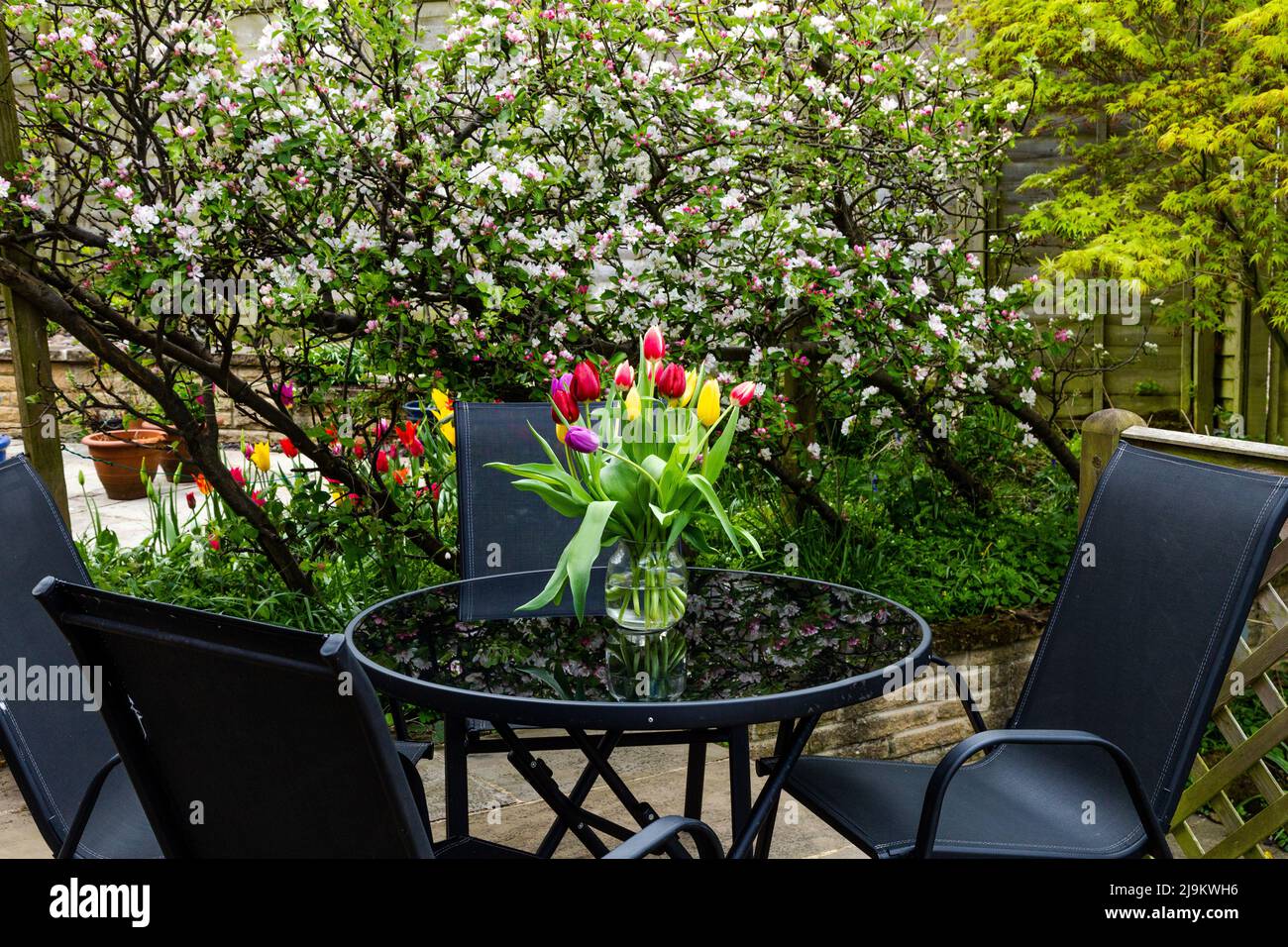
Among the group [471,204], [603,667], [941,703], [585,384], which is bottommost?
[941,703]

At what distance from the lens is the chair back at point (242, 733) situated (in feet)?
3.81

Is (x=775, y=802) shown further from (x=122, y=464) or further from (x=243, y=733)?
(x=122, y=464)

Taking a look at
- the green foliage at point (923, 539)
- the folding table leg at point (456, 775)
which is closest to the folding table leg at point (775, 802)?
the folding table leg at point (456, 775)

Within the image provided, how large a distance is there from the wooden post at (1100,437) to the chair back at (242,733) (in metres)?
2.46

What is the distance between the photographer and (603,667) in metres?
1.87

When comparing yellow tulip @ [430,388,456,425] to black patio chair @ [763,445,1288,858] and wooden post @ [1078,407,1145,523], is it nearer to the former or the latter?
black patio chair @ [763,445,1288,858]

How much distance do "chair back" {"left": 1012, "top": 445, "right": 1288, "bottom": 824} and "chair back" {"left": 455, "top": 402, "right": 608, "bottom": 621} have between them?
1.10 m

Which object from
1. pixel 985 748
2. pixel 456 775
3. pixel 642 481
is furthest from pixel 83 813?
pixel 985 748

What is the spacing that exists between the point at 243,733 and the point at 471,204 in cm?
221

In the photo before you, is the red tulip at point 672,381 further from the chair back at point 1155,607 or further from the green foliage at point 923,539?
the green foliage at point 923,539

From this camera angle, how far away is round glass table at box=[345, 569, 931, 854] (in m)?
1.67

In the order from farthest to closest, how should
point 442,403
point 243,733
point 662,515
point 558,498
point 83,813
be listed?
point 442,403
point 558,498
point 662,515
point 83,813
point 243,733

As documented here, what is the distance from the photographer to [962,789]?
7.14 feet

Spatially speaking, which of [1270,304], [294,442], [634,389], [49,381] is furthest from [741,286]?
[1270,304]
